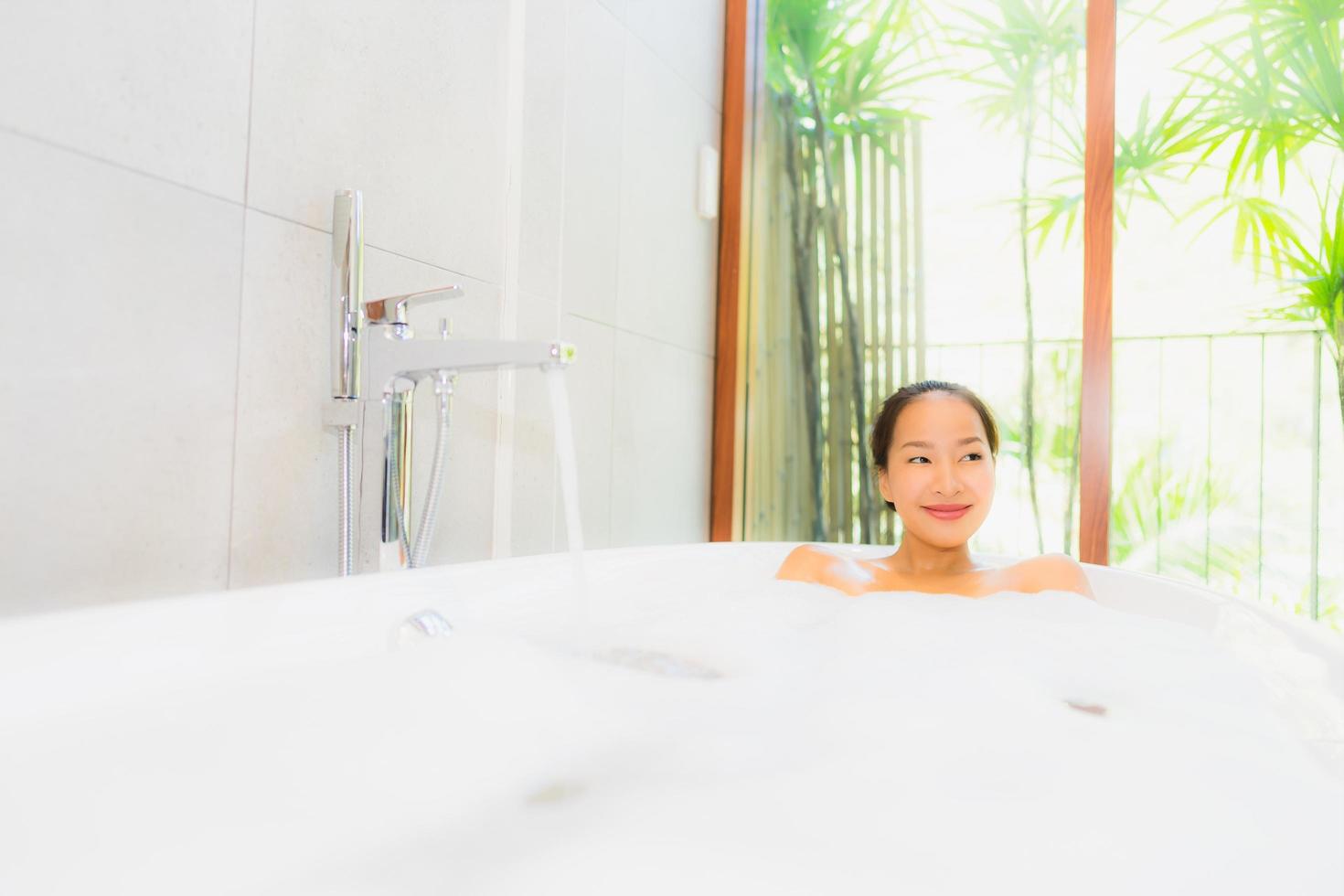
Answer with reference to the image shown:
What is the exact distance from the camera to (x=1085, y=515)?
2059 millimetres

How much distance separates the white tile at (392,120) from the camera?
1137mm

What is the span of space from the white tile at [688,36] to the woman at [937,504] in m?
1.16

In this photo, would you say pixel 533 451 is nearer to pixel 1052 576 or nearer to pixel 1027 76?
pixel 1052 576

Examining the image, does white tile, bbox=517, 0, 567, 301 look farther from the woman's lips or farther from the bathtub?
the woman's lips

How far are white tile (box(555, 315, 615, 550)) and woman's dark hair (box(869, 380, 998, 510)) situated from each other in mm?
606

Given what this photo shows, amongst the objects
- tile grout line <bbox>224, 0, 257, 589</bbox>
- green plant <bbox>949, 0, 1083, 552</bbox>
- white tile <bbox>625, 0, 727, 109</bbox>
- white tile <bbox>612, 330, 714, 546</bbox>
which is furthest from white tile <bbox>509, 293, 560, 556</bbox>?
green plant <bbox>949, 0, 1083, 552</bbox>

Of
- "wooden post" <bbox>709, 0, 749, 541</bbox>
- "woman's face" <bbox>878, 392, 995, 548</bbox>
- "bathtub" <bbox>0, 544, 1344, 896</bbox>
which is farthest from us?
"wooden post" <bbox>709, 0, 749, 541</bbox>

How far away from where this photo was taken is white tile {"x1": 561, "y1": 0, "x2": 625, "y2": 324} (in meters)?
1.81

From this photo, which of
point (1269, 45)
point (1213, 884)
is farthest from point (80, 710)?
point (1269, 45)

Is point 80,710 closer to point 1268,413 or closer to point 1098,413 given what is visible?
point 1098,413

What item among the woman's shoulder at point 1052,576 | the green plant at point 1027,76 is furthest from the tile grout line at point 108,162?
the green plant at point 1027,76

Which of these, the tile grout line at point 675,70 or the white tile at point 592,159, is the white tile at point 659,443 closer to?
the white tile at point 592,159

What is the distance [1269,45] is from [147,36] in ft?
7.15

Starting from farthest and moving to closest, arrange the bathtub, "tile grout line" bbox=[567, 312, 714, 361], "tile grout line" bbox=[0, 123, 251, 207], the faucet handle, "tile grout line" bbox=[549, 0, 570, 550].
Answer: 1. "tile grout line" bbox=[567, 312, 714, 361]
2. "tile grout line" bbox=[549, 0, 570, 550]
3. the faucet handle
4. "tile grout line" bbox=[0, 123, 251, 207]
5. the bathtub
